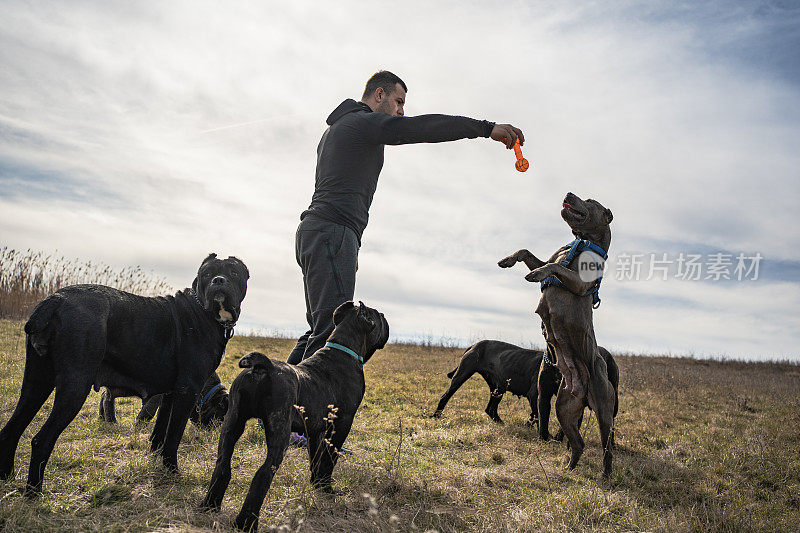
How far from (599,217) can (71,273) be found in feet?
53.6

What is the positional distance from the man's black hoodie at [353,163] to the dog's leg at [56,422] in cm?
238

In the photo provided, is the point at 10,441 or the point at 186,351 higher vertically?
the point at 186,351

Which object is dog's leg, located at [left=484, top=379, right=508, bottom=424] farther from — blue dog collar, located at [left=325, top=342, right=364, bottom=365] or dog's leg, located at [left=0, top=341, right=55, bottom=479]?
dog's leg, located at [left=0, top=341, right=55, bottom=479]

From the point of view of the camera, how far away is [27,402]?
366 cm

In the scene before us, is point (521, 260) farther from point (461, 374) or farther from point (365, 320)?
point (461, 374)

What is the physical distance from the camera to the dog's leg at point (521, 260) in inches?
210

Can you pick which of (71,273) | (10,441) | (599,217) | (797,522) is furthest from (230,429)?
(71,273)

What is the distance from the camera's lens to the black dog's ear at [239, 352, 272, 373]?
3.13 meters

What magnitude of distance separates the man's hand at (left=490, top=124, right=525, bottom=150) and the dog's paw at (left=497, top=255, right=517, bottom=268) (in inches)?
54.0

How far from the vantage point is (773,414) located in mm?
10438

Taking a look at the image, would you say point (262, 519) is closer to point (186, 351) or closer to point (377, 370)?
point (186, 351)

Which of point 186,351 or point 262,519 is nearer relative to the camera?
point 262,519

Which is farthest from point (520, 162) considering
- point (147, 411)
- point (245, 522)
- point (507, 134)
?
point (147, 411)

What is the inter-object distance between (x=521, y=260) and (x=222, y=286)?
2.94 metres
